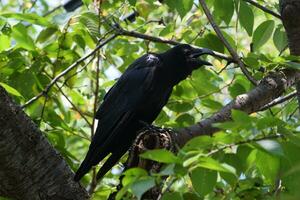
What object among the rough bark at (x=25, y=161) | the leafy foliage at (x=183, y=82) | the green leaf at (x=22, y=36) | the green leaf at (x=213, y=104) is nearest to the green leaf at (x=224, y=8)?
the leafy foliage at (x=183, y=82)

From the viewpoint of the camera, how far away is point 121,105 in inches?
165

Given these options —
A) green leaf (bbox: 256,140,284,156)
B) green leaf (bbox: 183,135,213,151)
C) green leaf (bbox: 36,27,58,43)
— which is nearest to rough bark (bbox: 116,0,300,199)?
green leaf (bbox: 183,135,213,151)

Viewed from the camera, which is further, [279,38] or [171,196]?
[279,38]

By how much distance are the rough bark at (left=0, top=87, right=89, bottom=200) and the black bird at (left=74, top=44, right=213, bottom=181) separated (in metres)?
0.77

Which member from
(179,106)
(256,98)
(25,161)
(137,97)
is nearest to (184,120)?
(179,106)

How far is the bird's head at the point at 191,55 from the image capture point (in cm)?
443

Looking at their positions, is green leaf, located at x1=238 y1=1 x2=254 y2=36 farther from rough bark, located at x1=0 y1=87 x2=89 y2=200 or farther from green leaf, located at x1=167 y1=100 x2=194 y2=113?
rough bark, located at x1=0 y1=87 x2=89 y2=200

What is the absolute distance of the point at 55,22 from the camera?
3953mm

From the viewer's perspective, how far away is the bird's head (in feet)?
14.5

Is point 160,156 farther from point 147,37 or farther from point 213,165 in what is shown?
point 147,37

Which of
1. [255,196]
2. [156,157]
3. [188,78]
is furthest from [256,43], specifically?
[156,157]

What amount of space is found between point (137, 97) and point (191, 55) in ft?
1.83

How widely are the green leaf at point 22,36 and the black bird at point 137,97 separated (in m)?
0.69

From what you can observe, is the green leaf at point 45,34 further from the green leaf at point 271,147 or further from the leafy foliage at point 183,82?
the green leaf at point 271,147
